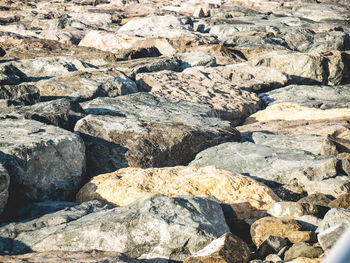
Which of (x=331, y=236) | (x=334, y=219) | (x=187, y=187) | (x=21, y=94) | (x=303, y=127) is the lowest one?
(x=303, y=127)

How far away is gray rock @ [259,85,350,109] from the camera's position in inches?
359

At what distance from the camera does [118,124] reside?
599 cm

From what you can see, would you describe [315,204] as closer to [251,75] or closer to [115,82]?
[115,82]

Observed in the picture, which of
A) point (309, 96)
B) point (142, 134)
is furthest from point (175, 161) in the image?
point (309, 96)

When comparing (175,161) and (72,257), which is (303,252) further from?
(175,161)

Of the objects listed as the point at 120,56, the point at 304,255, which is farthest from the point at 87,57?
the point at 304,255

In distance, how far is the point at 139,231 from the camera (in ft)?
10.4

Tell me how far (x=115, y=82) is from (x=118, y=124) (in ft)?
9.33

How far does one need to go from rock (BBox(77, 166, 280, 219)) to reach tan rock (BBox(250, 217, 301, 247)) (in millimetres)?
505

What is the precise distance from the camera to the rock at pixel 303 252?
9.75 feet

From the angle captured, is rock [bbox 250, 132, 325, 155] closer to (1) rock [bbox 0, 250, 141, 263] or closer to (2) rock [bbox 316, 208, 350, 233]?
(2) rock [bbox 316, 208, 350, 233]

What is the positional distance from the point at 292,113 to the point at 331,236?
5850 millimetres

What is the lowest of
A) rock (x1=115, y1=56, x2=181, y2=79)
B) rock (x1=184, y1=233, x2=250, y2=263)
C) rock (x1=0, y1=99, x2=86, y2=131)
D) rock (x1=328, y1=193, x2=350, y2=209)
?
rock (x1=115, y1=56, x2=181, y2=79)

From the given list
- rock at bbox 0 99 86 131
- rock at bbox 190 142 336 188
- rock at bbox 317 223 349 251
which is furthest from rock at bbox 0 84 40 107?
rock at bbox 317 223 349 251
